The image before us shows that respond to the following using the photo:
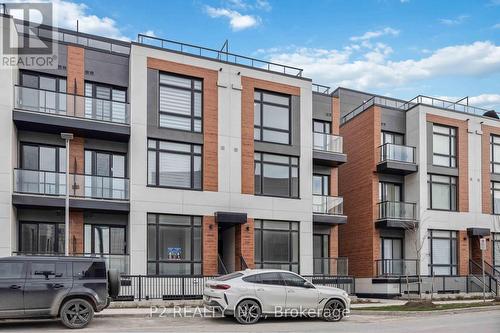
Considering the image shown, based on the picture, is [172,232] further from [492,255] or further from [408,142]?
[492,255]

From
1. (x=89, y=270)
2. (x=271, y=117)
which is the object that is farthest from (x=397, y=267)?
(x=89, y=270)

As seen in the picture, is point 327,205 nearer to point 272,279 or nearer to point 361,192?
point 361,192

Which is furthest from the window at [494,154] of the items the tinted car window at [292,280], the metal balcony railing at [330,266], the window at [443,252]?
the tinted car window at [292,280]

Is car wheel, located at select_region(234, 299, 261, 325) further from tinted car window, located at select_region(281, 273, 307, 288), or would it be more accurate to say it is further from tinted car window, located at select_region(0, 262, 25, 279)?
tinted car window, located at select_region(0, 262, 25, 279)

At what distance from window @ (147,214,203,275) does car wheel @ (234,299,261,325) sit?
7.60 meters

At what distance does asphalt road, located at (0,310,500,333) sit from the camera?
46.7 ft

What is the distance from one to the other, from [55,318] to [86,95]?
10.4 meters

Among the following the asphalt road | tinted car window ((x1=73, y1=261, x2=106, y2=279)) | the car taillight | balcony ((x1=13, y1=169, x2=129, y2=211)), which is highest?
balcony ((x1=13, y1=169, x2=129, y2=211))

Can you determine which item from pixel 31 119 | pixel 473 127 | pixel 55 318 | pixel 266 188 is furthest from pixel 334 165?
pixel 55 318

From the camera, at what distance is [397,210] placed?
28609mm

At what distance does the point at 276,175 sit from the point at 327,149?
10.9ft

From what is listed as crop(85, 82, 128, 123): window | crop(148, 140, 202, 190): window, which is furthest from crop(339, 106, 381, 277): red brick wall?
crop(85, 82, 128, 123): window

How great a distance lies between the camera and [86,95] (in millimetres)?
22641

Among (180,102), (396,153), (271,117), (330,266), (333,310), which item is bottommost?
(333,310)
